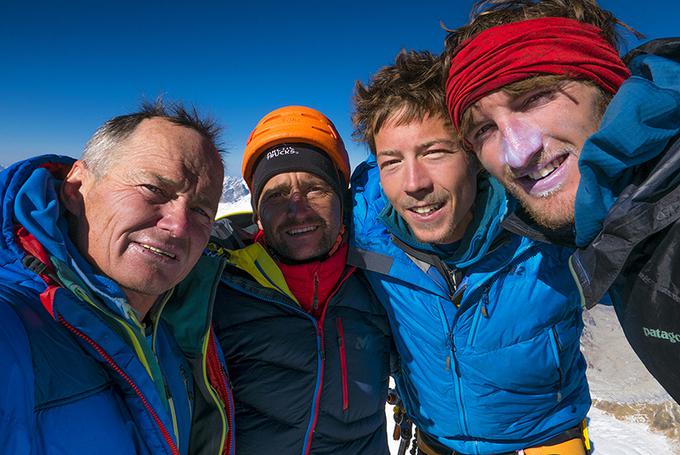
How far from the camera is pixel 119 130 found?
232 cm

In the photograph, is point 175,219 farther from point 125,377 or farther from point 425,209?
point 425,209

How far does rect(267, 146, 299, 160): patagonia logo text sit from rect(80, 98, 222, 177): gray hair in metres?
1.09

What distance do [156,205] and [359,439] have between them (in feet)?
8.80

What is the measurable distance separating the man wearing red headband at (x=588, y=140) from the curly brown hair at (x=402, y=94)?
34 cm

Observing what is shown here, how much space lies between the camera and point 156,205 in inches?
86.1

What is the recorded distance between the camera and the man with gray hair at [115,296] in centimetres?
148

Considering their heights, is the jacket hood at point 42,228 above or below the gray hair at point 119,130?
below

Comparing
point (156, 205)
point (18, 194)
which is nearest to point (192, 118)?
point (156, 205)

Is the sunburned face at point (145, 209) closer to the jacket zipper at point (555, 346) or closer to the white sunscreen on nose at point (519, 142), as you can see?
the white sunscreen on nose at point (519, 142)

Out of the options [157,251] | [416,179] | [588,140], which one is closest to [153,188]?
→ [157,251]

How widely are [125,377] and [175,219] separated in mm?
872

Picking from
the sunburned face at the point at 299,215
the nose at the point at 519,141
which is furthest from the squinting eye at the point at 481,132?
the sunburned face at the point at 299,215

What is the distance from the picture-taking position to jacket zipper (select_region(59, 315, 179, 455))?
1.67 metres

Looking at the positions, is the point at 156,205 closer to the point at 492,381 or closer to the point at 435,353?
the point at 435,353
